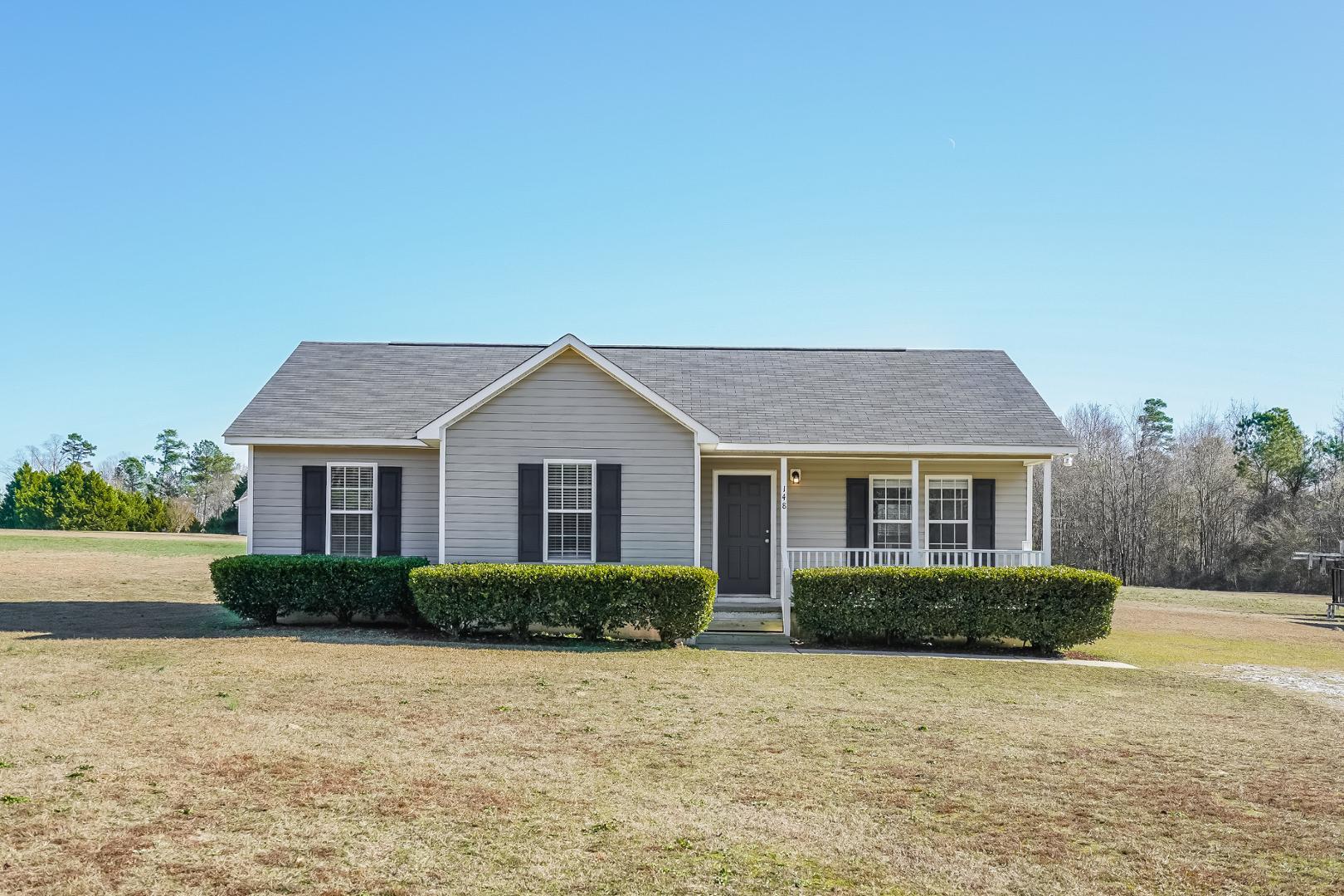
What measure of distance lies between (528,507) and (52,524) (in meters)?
51.7

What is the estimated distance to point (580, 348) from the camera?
587 inches

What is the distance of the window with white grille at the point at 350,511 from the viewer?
16.5m

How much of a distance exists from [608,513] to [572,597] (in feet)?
5.72

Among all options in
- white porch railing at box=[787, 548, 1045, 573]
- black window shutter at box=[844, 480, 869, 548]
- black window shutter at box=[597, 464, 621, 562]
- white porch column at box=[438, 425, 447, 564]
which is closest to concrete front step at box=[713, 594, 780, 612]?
white porch railing at box=[787, 548, 1045, 573]

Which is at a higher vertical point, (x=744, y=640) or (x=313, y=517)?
(x=313, y=517)

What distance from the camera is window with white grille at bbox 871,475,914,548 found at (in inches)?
680

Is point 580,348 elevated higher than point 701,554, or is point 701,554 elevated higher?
point 580,348

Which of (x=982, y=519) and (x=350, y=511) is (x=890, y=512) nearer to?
(x=982, y=519)

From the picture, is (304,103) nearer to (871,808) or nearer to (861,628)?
(861,628)

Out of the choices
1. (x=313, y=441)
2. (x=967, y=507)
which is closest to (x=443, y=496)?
(x=313, y=441)

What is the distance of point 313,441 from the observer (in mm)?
16078

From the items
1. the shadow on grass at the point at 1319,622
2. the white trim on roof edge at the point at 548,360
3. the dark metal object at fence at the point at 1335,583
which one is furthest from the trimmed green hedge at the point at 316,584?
the dark metal object at fence at the point at 1335,583

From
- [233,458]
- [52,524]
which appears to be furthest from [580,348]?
[233,458]

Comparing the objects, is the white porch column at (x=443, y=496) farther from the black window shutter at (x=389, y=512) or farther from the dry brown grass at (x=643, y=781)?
the dry brown grass at (x=643, y=781)
